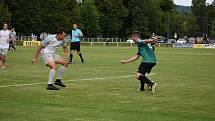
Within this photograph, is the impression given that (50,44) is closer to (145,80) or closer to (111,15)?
(145,80)

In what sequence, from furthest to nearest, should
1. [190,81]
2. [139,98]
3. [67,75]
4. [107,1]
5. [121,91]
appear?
[107,1] < [67,75] < [190,81] < [121,91] < [139,98]

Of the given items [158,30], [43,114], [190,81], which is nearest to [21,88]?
[43,114]

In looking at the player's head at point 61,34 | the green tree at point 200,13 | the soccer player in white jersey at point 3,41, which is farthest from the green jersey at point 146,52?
the green tree at point 200,13

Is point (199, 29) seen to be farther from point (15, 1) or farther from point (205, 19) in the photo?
point (15, 1)

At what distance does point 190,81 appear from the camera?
17609 mm

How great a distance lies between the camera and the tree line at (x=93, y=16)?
92125 millimetres

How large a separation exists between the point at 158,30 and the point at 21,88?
11296cm

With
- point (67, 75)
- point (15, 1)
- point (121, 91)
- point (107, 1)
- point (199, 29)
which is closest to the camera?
point (121, 91)

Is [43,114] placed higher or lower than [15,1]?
lower

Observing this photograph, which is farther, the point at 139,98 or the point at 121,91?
the point at 121,91

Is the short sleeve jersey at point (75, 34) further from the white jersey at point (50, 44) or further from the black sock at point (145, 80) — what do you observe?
the black sock at point (145, 80)

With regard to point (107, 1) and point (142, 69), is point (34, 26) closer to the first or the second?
point (107, 1)

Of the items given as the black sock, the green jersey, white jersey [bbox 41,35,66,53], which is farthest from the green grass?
white jersey [bbox 41,35,66,53]

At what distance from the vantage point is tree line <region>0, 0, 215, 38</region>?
92.1m
